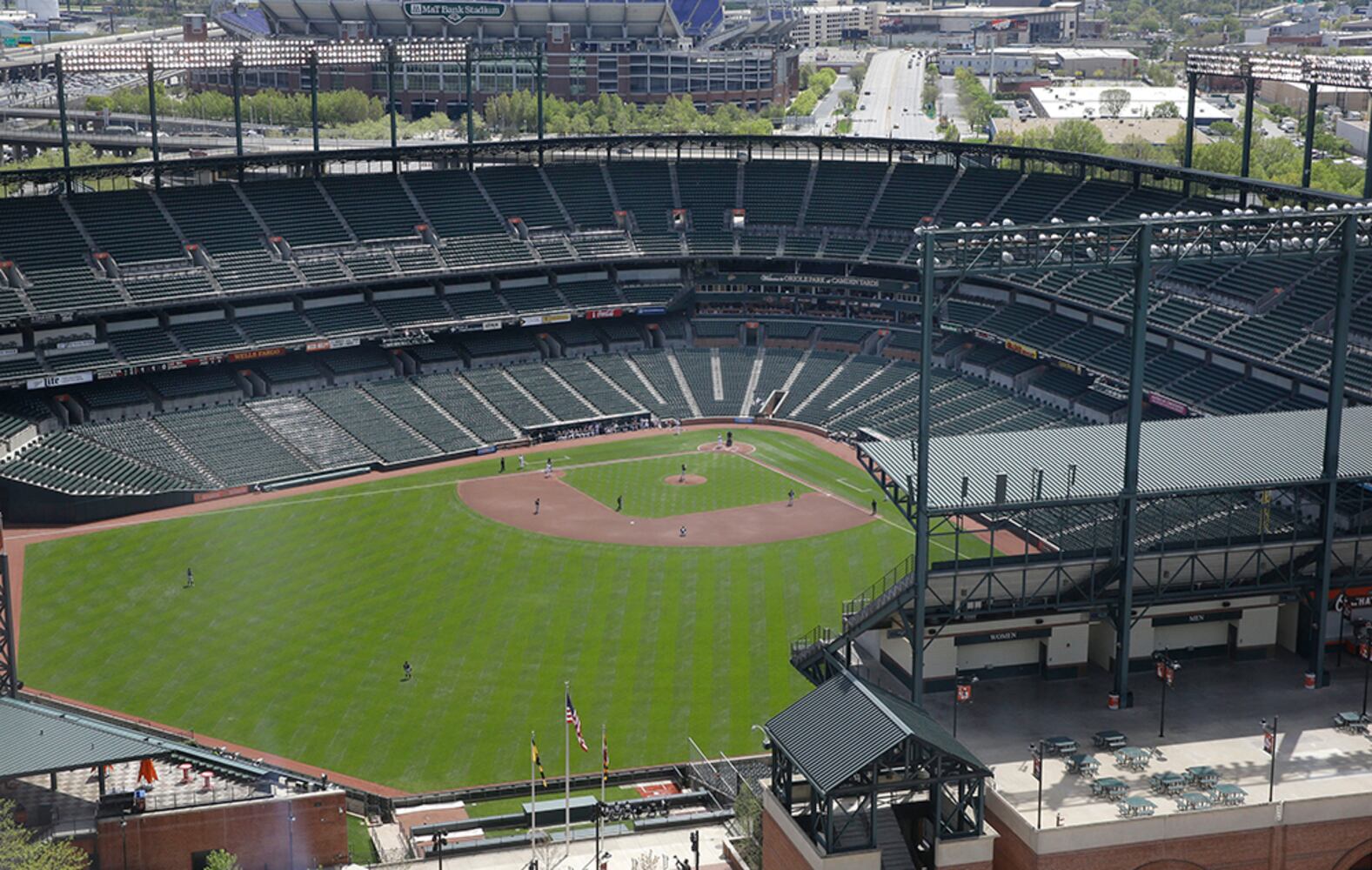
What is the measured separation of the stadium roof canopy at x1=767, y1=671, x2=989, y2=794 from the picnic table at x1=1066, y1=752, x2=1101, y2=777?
3.85 meters

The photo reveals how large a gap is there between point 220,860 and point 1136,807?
25.4m

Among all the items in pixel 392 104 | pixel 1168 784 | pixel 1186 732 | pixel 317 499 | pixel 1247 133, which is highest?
pixel 392 104

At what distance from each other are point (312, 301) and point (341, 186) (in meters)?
10.0

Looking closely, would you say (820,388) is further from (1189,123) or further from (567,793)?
(567,793)

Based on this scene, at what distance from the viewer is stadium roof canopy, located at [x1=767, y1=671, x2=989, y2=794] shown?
40.4 metres

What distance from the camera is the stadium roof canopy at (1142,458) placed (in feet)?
164

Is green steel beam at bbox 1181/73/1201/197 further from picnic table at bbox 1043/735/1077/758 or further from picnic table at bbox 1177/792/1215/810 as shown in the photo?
picnic table at bbox 1177/792/1215/810

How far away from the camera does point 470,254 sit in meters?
105

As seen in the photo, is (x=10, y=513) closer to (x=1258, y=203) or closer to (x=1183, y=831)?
(x=1183, y=831)

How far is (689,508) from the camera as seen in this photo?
8519 cm

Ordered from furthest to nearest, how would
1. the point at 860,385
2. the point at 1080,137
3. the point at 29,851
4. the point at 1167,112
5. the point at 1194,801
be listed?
the point at 1167,112
the point at 1080,137
the point at 860,385
the point at 29,851
the point at 1194,801

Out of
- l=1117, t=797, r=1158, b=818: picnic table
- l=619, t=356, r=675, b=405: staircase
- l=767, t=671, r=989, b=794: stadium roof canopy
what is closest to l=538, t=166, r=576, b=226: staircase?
l=619, t=356, r=675, b=405: staircase

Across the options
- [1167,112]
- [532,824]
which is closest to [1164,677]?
[532,824]

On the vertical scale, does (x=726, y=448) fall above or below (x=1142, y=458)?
below
